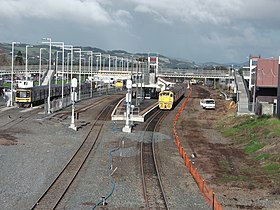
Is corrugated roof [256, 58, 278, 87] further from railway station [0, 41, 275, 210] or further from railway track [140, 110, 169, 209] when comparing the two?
railway track [140, 110, 169, 209]

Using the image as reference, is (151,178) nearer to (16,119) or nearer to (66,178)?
(66,178)

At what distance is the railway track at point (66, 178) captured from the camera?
17625 millimetres

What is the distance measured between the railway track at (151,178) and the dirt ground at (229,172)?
228 centimetres

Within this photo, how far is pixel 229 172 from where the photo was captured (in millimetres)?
24547

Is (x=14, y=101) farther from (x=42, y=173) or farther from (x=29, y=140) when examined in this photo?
(x=42, y=173)

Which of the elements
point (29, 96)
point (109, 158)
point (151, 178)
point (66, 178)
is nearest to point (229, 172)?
point (151, 178)

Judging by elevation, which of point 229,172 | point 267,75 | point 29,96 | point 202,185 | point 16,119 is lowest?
point 229,172

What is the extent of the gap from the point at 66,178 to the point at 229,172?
8345mm

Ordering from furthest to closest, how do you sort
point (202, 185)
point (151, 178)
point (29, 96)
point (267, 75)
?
1. point (267, 75)
2. point (29, 96)
3. point (151, 178)
4. point (202, 185)

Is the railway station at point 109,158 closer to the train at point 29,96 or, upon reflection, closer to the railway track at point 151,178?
the railway track at point 151,178

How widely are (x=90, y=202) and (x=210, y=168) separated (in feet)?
30.4

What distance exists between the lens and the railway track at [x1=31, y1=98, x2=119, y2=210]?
17625mm

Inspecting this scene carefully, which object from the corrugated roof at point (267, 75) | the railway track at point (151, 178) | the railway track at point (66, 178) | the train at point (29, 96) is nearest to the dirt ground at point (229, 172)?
the railway track at point (151, 178)

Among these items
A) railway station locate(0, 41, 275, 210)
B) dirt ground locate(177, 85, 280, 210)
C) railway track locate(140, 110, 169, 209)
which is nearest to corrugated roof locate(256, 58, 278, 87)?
railway station locate(0, 41, 275, 210)
